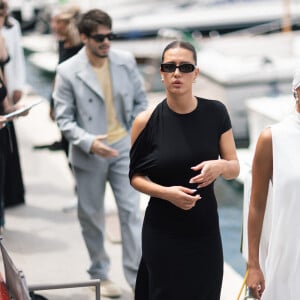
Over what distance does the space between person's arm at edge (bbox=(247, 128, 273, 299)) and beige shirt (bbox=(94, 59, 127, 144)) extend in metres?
1.93

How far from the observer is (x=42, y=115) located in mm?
12156

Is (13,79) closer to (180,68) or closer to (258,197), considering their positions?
(180,68)

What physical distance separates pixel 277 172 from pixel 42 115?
28.9 ft

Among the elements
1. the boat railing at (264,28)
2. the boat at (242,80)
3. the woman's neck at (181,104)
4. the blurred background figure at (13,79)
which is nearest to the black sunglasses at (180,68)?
the woman's neck at (181,104)

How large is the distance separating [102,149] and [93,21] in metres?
0.75

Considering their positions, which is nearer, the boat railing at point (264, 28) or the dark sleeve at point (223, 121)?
the dark sleeve at point (223, 121)

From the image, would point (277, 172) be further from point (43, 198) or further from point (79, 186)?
point (43, 198)

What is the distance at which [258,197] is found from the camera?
370 centimetres

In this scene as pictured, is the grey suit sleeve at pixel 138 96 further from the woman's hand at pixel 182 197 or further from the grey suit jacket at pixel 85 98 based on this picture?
the woman's hand at pixel 182 197

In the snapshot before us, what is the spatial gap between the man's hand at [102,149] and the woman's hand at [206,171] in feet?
4.52

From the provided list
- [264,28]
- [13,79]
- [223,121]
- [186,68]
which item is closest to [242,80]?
[13,79]

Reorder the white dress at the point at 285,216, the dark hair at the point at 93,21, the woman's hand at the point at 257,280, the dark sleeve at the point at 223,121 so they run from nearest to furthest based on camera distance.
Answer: the white dress at the point at 285,216
the woman's hand at the point at 257,280
the dark sleeve at the point at 223,121
the dark hair at the point at 93,21

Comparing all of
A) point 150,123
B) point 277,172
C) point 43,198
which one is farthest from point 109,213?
point 277,172

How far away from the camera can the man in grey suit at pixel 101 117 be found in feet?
17.8
